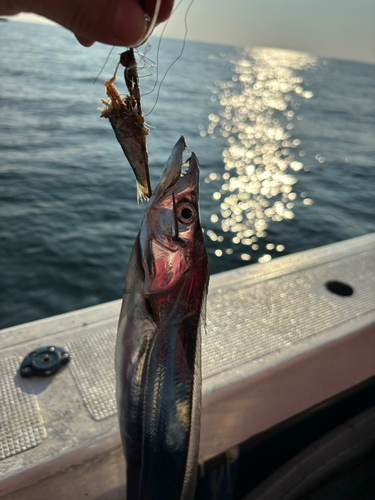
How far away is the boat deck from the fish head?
3.40 feet

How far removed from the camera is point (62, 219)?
8484mm

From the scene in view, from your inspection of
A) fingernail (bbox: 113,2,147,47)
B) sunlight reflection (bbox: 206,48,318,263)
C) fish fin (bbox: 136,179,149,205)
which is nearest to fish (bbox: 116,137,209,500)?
fish fin (bbox: 136,179,149,205)

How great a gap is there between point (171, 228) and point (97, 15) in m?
0.66

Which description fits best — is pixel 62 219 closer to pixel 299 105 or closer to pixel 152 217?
pixel 152 217

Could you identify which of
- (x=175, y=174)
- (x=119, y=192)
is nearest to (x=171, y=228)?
(x=175, y=174)

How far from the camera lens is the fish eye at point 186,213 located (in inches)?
52.1

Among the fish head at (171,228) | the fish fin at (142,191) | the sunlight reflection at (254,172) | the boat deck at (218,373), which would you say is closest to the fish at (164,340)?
the fish head at (171,228)

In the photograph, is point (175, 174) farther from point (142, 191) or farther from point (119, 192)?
point (119, 192)

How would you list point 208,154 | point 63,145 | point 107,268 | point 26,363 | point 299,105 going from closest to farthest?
point 26,363, point 107,268, point 63,145, point 208,154, point 299,105

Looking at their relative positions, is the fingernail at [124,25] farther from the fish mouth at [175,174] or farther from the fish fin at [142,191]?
the fish fin at [142,191]

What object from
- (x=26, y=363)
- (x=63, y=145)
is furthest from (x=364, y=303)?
(x=63, y=145)

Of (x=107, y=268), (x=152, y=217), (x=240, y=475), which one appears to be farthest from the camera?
(x=107, y=268)

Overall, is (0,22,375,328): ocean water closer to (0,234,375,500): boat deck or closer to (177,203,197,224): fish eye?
(177,203,197,224): fish eye

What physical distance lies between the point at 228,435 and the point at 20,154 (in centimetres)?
1151
